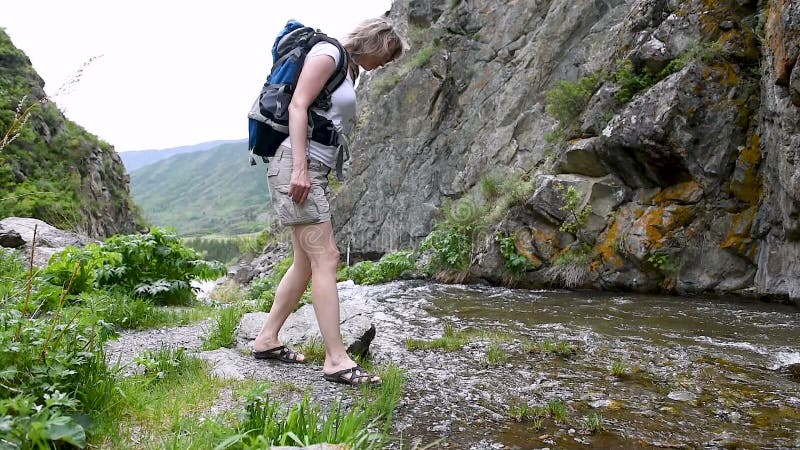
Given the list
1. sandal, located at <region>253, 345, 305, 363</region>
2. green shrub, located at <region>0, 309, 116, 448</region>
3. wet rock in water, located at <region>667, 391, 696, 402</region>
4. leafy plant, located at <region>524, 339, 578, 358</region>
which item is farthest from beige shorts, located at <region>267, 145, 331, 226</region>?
wet rock in water, located at <region>667, 391, 696, 402</region>

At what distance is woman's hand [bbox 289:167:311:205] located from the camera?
3613 millimetres

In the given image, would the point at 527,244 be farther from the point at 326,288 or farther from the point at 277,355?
the point at 326,288

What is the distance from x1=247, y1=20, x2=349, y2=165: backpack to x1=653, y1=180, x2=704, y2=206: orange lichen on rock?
27.5 feet

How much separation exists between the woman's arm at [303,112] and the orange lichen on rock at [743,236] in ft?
27.6

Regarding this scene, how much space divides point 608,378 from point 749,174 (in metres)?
7.05

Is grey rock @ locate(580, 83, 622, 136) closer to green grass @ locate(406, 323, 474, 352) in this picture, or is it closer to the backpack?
green grass @ locate(406, 323, 474, 352)

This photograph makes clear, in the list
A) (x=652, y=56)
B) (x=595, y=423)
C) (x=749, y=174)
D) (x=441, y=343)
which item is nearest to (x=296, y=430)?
(x=595, y=423)

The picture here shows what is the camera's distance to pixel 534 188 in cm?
1256

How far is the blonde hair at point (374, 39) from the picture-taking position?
13.2 ft

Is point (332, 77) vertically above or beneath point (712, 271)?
above

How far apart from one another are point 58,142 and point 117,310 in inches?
750

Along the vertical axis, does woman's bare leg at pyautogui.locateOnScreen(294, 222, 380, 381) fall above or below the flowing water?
above

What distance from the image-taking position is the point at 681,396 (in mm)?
3799

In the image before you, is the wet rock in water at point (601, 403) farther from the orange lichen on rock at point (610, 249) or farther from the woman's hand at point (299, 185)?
the orange lichen on rock at point (610, 249)
